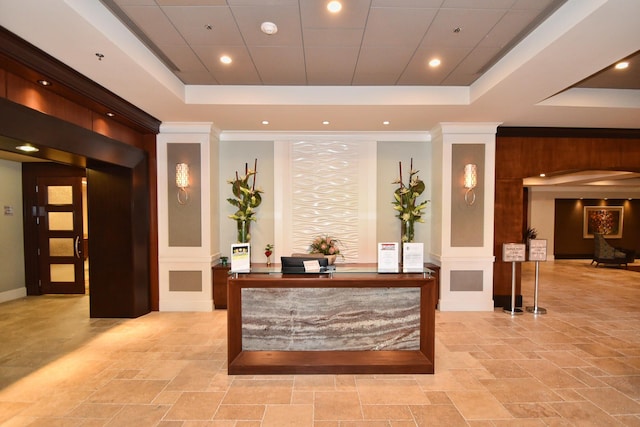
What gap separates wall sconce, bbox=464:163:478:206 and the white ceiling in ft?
2.63

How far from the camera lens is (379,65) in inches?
A: 147

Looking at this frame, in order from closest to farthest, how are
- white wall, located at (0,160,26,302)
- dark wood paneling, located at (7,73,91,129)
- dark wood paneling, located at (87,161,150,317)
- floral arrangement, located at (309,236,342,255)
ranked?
dark wood paneling, located at (7,73,91,129), dark wood paneling, located at (87,161,150,317), floral arrangement, located at (309,236,342,255), white wall, located at (0,160,26,302)

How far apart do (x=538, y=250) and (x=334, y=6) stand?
517cm

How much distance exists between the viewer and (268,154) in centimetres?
598

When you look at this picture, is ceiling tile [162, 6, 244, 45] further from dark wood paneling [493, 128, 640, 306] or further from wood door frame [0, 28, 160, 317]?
dark wood paneling [493, 128, 640, 306]

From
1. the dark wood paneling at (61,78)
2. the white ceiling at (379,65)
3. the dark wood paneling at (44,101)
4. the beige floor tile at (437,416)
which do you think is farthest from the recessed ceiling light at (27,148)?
the beige floor tile at (437,416)

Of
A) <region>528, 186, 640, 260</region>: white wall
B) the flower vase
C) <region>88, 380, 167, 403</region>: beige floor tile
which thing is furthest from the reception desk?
<region>528, 186, 640, 260</region>: white wall

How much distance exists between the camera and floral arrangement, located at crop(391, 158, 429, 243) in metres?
5.59

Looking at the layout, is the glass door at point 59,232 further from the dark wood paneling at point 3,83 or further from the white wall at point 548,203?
the white wall at point 548,203

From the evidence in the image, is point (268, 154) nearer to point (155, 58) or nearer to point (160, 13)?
point (155, 58)

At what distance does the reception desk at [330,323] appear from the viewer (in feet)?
10.6

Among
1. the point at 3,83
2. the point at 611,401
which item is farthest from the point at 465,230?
the point at 3,83

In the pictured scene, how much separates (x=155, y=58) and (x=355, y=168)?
3656mm

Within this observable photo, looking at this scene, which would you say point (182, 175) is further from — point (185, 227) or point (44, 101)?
point (44, 101)
